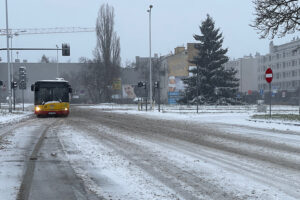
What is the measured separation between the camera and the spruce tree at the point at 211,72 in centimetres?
5100

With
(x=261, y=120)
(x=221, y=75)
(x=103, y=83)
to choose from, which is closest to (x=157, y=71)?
(x=103, y=83)

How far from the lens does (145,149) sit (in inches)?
403

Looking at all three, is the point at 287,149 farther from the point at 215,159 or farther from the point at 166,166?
the point at 166,166

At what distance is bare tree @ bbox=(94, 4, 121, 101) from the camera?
66125 millimetres

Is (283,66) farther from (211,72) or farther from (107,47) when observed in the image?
(211,72)

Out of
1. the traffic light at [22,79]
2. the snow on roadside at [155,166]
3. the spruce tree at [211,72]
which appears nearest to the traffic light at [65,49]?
the traffic light at [22,79]

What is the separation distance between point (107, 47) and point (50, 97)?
39791mm

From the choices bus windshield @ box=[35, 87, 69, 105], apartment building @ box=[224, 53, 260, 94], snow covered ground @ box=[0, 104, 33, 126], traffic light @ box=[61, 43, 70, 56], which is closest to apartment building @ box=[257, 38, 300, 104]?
apartment building @ box=[224, 53, 260, 94]

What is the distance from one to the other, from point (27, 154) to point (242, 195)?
5.83 metres

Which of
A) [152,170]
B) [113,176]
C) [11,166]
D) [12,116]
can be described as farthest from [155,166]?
[12,116]

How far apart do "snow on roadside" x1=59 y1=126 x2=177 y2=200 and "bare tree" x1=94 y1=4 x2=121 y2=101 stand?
57.2 meters

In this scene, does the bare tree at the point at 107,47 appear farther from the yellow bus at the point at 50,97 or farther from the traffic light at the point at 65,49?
the yellow bus at the point at 50,97

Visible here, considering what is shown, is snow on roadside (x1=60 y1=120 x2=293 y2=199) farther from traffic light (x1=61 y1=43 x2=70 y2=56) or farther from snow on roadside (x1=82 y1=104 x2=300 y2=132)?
traffic light (x1=61 y1=43 x2=70 y2=56)

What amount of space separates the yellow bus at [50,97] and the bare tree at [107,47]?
128ft
